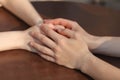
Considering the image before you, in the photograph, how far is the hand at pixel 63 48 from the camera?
86cm

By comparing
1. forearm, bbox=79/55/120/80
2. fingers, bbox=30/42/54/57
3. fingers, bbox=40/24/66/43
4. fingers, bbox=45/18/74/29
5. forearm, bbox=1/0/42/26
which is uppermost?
forearm, bbox=1/0/42/26

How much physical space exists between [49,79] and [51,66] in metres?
0.07

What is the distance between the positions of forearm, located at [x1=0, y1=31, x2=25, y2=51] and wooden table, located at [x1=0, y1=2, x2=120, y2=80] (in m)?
0.02

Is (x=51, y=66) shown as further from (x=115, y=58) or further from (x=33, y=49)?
(x=115, y=58)

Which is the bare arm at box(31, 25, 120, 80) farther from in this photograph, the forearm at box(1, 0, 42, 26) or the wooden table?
the forearm at box(1, 0, 42, 26)

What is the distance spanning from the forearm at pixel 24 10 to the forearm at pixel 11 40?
0.12 m

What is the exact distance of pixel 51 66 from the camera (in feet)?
2.84

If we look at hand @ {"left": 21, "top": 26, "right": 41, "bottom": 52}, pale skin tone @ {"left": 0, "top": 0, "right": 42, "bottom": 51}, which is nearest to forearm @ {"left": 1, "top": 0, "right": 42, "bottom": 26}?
pale skin tone @ {"left": 0, "top": 0, "right": 42, "bottom": 51}

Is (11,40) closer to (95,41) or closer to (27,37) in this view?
(27,37)

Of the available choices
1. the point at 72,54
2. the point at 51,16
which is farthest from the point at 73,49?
the point at 51,16

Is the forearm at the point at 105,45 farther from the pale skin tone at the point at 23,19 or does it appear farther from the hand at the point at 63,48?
the pale skin tone at the point at 23,19

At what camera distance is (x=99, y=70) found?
32.0 inches

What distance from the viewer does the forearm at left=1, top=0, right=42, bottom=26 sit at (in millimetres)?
1126

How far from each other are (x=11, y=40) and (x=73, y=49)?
240mm
